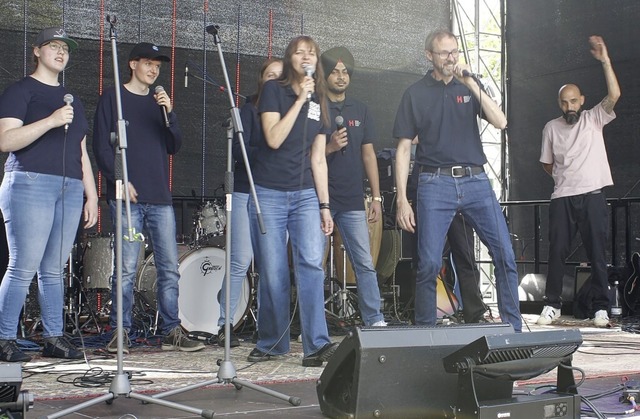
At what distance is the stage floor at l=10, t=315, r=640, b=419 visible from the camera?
3.34m

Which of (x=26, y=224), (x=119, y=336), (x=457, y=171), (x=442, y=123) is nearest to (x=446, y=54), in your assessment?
(x=442, y=123)

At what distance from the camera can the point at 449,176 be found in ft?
16.0

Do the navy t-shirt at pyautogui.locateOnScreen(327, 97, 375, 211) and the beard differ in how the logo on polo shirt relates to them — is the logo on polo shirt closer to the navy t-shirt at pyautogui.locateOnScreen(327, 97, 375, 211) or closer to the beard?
the navy t-shirt at pyautogui.locateOnScreen(327, 97, 375, 211)

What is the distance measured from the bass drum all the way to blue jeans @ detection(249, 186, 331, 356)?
153cm

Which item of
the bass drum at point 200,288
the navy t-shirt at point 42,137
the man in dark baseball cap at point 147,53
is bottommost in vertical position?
the bass drum at point 200,288

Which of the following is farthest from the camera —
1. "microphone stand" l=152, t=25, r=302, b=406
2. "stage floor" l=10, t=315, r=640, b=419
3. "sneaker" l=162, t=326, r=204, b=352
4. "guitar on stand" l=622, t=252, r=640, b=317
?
"guitar on stand" l=622, t=252, r=640, b=317

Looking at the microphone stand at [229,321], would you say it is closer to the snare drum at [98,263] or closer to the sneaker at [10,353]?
the sneaker at [10,353]

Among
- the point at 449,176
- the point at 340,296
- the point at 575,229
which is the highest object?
the point at 449,176

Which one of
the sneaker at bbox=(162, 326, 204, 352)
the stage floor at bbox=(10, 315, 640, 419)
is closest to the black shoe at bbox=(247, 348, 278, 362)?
the stage floor at bbox=(10, 315, 640, 419)

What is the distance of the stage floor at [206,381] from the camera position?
3.34 m

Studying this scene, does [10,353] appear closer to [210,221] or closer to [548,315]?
[210,221]

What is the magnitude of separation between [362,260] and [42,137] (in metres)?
2.00

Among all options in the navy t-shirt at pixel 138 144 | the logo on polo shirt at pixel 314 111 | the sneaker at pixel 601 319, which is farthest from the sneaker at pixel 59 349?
the sneaker at pixel 601 319

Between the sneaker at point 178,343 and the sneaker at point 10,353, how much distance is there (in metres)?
0.93
